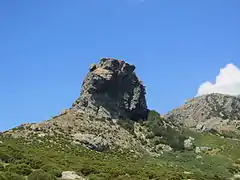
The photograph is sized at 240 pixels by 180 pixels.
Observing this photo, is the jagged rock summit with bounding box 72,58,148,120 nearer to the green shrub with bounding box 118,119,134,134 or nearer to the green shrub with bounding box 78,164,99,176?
the green shrub with bounding box 118,119,134,134

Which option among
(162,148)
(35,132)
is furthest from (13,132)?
(162,148)

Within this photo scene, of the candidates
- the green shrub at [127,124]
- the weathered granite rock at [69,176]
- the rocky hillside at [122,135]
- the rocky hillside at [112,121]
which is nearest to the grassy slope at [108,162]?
the rocky hillside at [122,135]

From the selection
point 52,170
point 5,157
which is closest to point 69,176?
point 52,170

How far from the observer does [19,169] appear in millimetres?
44375

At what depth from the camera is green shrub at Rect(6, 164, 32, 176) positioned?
4377cm

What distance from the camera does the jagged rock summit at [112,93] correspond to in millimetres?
130625

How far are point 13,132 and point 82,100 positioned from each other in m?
30.6

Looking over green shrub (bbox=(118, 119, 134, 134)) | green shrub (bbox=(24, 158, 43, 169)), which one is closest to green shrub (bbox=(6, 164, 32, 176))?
green shrub (bbox=(24, 158, 43, 169))

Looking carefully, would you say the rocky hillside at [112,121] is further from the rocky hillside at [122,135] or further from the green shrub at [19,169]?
the green shrub at [19,169]

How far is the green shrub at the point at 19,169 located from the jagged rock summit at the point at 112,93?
8185cm

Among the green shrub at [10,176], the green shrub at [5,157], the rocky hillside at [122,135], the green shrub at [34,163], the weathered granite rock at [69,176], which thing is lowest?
the green shrub at [10,176]

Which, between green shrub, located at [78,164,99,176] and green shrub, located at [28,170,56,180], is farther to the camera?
green shrub, located at [78,164,99,176]

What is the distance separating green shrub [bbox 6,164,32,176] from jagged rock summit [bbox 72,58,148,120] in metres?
81.9

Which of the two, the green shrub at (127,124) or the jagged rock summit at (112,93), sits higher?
the jagged rock summit at (112,93)
